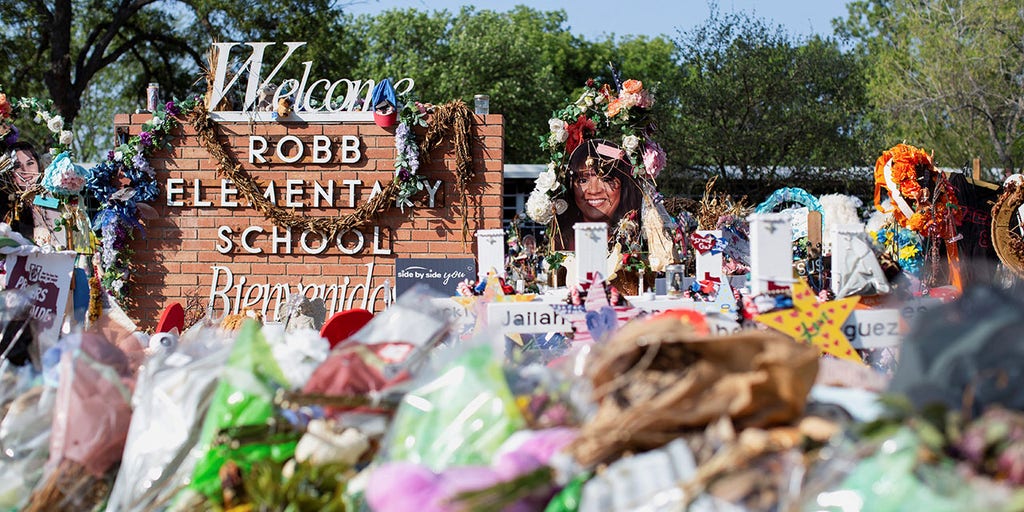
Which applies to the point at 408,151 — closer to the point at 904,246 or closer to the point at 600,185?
the point at 600,185

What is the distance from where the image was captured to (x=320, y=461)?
2.42 m

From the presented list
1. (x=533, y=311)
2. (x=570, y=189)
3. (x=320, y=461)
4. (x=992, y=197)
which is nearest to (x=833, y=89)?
(x=992, y=197)

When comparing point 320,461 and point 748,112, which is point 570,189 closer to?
point 320,461

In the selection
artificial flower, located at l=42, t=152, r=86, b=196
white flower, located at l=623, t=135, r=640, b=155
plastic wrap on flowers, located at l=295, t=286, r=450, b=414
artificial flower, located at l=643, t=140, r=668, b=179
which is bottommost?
plastic wrap on flowers, located at l=295, t=286, r=450, b=414

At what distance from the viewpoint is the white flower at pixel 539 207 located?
8.44m

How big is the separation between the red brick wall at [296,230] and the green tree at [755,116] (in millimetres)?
14259

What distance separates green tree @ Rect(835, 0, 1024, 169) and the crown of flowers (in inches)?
667

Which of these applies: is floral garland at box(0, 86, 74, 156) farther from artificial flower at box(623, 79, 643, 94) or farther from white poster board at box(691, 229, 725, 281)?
white poster board at box(691, 229, 725, 281)

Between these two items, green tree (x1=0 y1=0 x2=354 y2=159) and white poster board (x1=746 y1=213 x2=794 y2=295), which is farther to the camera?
green tree (x1=0 y1=0 x2=354 y2=159)

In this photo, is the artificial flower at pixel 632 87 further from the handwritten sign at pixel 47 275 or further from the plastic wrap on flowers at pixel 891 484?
the plastic wrap on flowers at pixel 891 484

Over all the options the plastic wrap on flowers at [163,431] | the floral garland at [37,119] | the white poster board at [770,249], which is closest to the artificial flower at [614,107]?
the floral garland at [37,119]

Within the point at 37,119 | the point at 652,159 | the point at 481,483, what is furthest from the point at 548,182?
the point at 481,483

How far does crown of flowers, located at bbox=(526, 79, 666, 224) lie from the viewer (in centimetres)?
837

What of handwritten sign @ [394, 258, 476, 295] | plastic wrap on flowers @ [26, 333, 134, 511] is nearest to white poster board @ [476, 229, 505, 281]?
plastic wrap on flowers @ [26, 333, 134, 511]
